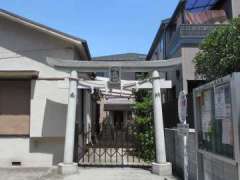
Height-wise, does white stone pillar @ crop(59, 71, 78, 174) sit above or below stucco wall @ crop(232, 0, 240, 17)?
below

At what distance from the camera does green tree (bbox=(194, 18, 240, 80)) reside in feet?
31.1

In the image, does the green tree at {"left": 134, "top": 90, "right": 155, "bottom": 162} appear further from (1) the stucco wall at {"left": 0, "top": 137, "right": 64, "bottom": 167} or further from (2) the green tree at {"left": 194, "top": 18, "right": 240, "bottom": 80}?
(2) the green tree at {"left": 194, "top": 18, "right": 240, "bottom": 80}

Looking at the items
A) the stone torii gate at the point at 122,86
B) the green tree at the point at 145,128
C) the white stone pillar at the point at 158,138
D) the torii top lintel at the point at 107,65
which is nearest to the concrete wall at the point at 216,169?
the white stone pillar at the point at 158,138

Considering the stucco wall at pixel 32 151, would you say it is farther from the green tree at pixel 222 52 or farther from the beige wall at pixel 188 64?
the green tree at pixel 222 52

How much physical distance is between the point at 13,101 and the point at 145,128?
17.0ft

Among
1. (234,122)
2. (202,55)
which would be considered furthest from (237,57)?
(234,122)

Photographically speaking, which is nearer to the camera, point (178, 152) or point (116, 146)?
point (178, 152)

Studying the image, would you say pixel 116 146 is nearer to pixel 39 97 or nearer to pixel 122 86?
pixel 122 86

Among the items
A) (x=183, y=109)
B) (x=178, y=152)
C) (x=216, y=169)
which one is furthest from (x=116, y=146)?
(x=216, y=169)

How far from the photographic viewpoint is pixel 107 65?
12.1 m

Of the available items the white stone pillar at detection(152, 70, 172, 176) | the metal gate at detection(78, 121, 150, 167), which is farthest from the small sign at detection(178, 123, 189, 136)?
the metal gate at detection(78, 121, 150, 167)

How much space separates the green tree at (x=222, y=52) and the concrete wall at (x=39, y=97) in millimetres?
5100

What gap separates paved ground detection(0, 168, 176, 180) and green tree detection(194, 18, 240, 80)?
138 inches

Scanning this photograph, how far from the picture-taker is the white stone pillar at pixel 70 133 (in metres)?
11.4
